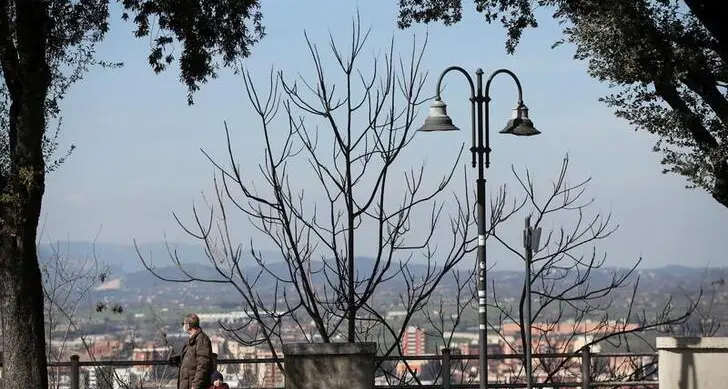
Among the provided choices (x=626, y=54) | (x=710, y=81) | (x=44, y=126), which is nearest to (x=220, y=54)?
(x=44, y=126)

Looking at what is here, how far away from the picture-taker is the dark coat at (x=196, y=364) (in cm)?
1617

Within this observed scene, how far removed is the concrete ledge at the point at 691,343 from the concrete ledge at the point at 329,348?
4.45 metres

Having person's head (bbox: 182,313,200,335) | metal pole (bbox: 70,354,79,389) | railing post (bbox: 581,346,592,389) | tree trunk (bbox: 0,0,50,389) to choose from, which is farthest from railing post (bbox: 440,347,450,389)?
tree trunk (bbox: 0,0,50,389)

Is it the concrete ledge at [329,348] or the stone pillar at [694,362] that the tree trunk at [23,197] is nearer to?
the concrete ledge at [329,348]

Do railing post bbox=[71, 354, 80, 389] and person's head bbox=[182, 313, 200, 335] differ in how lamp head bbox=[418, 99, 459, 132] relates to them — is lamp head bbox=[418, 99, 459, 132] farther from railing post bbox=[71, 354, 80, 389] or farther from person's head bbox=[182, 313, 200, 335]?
railing post bbox=[71, 354, 80, 389]

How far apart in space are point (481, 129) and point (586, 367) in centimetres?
400

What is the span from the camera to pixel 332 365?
1543cm

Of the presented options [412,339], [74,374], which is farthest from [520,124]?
[412,339]

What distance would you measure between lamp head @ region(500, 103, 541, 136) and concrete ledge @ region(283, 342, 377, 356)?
417 cm

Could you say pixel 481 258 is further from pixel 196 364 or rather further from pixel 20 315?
pixel 20 315

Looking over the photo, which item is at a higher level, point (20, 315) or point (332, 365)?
point (20, 315)

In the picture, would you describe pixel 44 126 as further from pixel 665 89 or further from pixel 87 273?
pixel 87 273

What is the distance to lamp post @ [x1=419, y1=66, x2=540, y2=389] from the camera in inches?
681

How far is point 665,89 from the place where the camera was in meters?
20.2
